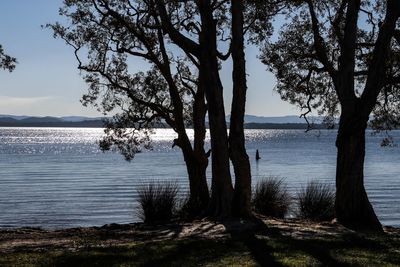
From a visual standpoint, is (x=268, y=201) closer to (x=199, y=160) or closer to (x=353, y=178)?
(x=199, y=160)

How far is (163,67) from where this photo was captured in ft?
73.7

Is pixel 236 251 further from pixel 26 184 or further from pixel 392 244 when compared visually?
pixel 26 184

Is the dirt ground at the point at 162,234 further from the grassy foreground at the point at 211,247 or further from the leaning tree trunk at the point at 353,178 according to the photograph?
the leaning tree trunk at the point at 353,178

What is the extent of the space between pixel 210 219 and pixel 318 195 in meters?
6.92

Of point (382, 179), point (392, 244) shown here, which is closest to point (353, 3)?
point (392, 244)

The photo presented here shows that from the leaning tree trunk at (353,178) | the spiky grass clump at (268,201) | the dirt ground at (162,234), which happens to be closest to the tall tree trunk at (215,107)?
the dirt ground at (162,234)

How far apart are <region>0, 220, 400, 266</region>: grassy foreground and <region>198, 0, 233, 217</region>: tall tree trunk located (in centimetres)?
139

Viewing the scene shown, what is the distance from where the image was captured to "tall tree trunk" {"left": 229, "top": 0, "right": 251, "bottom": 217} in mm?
16969

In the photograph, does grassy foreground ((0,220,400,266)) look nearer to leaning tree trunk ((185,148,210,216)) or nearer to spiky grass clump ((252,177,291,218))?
leaning tree trunk ((185,148,210,216))

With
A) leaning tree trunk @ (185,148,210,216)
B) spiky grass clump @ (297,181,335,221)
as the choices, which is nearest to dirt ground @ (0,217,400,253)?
leaning tree trunk @ (185,148,210,216)

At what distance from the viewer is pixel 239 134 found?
17.0 m

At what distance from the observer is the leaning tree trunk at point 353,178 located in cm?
1712

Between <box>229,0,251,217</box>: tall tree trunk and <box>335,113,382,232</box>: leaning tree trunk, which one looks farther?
<box>335,113,382,232</box>: leaning tree trunk

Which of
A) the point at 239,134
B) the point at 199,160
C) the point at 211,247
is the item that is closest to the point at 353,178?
the point at 239,134
